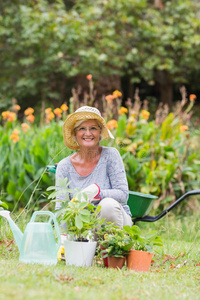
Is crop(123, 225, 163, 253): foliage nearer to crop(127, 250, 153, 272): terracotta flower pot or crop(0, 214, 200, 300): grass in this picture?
crop(127, 250, 153, 272): terracotta flower pot

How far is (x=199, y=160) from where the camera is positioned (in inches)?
232

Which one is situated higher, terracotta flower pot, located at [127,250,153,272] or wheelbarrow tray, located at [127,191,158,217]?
wheelbarrow tray, located at [127,191,158,217]

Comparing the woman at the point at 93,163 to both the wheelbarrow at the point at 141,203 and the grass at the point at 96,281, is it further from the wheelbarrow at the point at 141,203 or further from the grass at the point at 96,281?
the wheelbarrow at the point at 141,203

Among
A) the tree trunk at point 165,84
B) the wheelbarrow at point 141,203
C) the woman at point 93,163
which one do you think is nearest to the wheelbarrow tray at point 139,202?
the wheelbarrow at point 141,203

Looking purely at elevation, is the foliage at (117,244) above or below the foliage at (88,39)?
below

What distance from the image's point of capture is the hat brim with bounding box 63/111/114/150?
3.21 m

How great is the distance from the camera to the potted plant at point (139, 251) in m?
2.65

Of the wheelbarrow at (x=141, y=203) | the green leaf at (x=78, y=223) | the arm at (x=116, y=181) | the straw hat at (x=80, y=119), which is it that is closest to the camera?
the green leaf at (x=78, y=223)

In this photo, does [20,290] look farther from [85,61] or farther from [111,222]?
[85,61]

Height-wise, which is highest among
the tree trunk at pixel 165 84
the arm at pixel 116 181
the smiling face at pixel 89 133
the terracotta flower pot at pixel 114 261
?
the tree trunk at pixel 165 84

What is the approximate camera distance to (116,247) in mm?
2627

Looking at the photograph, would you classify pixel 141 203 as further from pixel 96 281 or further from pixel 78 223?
pixel 96 281

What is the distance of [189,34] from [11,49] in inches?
158

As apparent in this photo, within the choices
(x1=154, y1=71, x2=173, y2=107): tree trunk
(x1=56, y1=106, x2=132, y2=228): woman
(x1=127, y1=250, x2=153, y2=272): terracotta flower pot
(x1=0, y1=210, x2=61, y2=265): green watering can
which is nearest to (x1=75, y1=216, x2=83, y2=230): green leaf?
(x1=0, y1=210, x2=61, y2=265): green watering can
